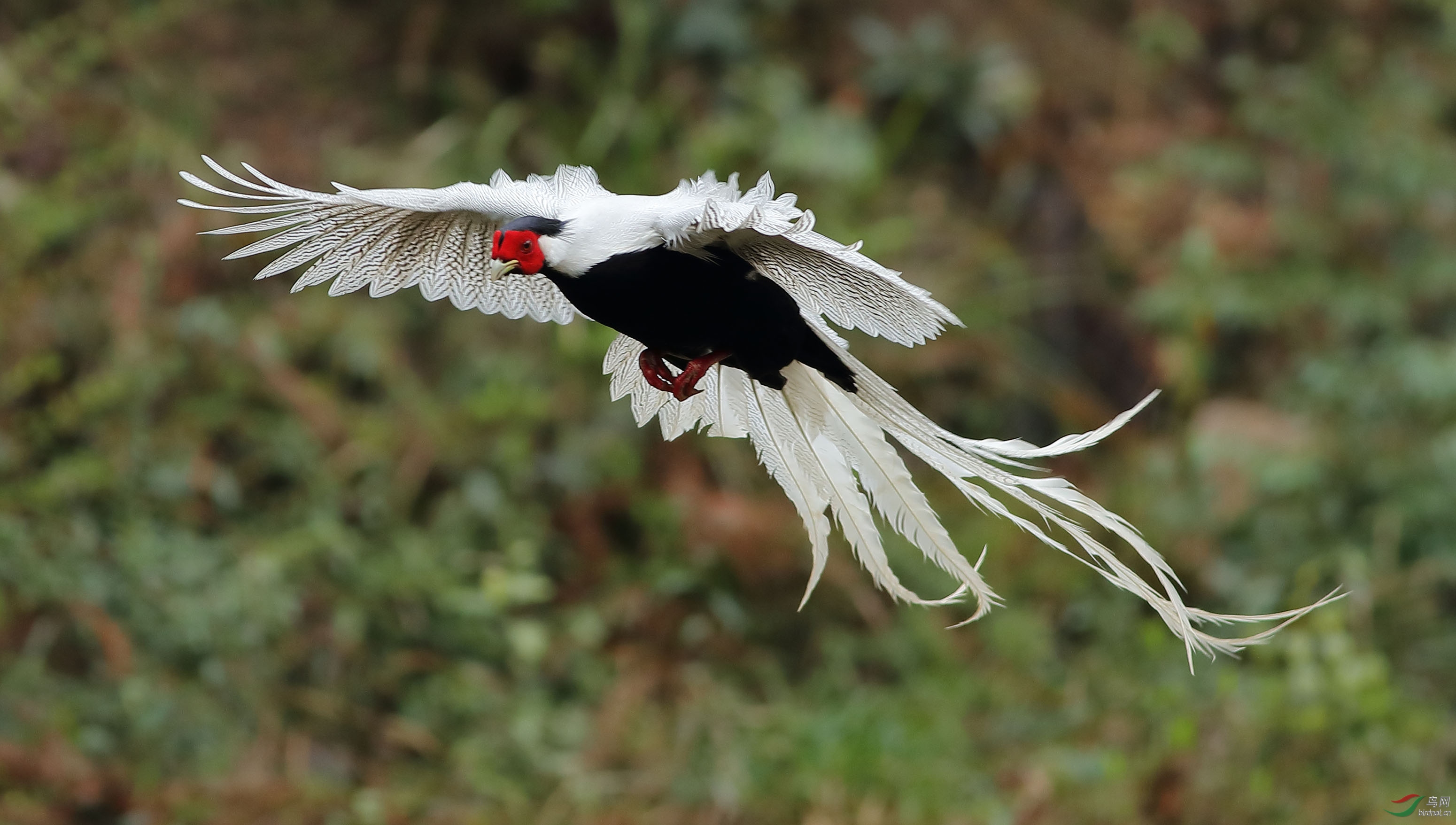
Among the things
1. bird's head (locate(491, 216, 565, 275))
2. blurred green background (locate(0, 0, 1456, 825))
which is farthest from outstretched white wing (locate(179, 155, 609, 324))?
blurred green background (locate(0, 0, 1456, 825))

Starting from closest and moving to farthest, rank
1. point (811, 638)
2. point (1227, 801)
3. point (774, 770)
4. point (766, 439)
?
point (766, 439)
point (1227, 801)
point (774, 770)
point (811, 638)

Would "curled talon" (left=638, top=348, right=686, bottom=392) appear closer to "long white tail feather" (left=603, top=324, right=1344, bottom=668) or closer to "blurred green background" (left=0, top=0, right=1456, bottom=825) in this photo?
Answer: "long white tail feather" (left=603, top=324, right=1344, bottom=668)

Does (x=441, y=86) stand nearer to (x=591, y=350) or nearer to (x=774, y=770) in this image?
(x=591, y=350)

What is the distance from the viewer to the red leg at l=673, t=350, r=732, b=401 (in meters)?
3.05

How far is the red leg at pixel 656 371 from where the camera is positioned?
10.4ft

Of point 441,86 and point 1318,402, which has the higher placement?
point 441,86

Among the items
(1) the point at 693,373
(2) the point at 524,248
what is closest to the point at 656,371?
(1) the point at 693,373

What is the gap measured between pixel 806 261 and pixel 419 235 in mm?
1052

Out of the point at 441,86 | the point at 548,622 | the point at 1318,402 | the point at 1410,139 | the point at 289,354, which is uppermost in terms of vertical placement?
the point at 1410,139

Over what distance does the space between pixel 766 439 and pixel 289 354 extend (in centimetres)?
322

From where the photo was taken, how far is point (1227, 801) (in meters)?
4.86

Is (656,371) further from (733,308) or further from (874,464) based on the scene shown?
(874,464)

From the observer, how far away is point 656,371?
319 centimetres

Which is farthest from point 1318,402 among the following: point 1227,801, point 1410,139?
point 1227,801
